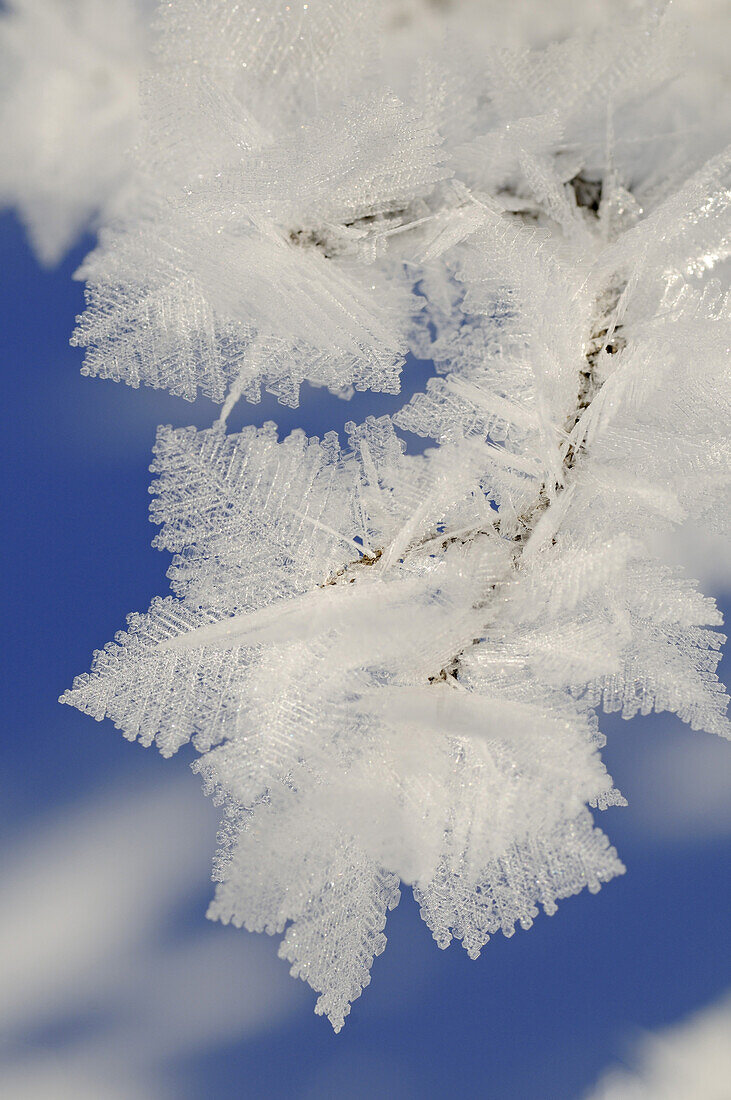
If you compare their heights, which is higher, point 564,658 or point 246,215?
point 246,215

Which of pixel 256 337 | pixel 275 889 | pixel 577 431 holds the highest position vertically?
pixel 256 337

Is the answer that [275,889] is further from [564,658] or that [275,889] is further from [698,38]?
[698,38]

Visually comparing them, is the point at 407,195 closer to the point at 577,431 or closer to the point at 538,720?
the point at 577,431

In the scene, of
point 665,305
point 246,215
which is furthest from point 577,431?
point 246,215

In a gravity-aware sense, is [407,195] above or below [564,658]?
above

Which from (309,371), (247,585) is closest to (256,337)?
(309,371)
